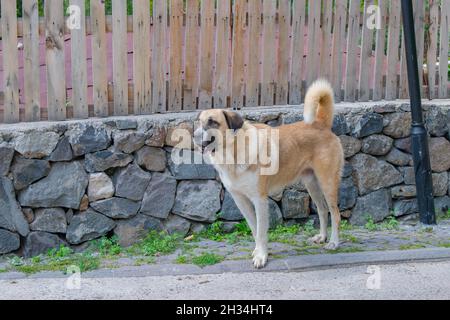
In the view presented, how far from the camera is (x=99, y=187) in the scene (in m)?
6.69

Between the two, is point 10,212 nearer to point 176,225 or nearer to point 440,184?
point 176,225

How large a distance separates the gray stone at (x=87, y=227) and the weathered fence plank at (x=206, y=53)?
1.47m

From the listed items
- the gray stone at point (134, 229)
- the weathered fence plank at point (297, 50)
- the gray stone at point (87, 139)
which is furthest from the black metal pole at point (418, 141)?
the gray stone at point (87, 139)

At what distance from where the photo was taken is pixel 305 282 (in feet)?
18.6

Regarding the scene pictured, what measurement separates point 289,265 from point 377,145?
210 cm

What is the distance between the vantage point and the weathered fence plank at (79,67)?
665 centimetres

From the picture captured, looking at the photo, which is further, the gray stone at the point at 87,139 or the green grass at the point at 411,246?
the gray stone at the point at 87,139

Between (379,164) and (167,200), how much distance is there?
2.27 meters

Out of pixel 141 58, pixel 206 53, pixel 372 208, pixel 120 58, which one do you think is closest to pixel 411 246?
A: pixel 372 208

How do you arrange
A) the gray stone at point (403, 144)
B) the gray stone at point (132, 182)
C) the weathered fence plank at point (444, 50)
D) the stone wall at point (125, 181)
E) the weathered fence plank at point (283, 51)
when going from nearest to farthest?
1. the stone wall at point (125, 181)
2. the gray stone at point (132, 182)
3. the weathered fence plank at point (283, 51)
4. the gray stone at point (403, 144)
5. the weathered fence plank at point (444, 50)

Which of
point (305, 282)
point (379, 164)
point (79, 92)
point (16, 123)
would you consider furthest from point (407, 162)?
point (16, 123)

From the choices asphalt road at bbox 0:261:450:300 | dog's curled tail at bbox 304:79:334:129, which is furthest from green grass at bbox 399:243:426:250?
dog's curled tail at bbox 304:79:334:129

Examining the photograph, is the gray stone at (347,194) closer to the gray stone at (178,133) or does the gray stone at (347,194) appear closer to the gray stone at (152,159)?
the gray stone at (178,133)
